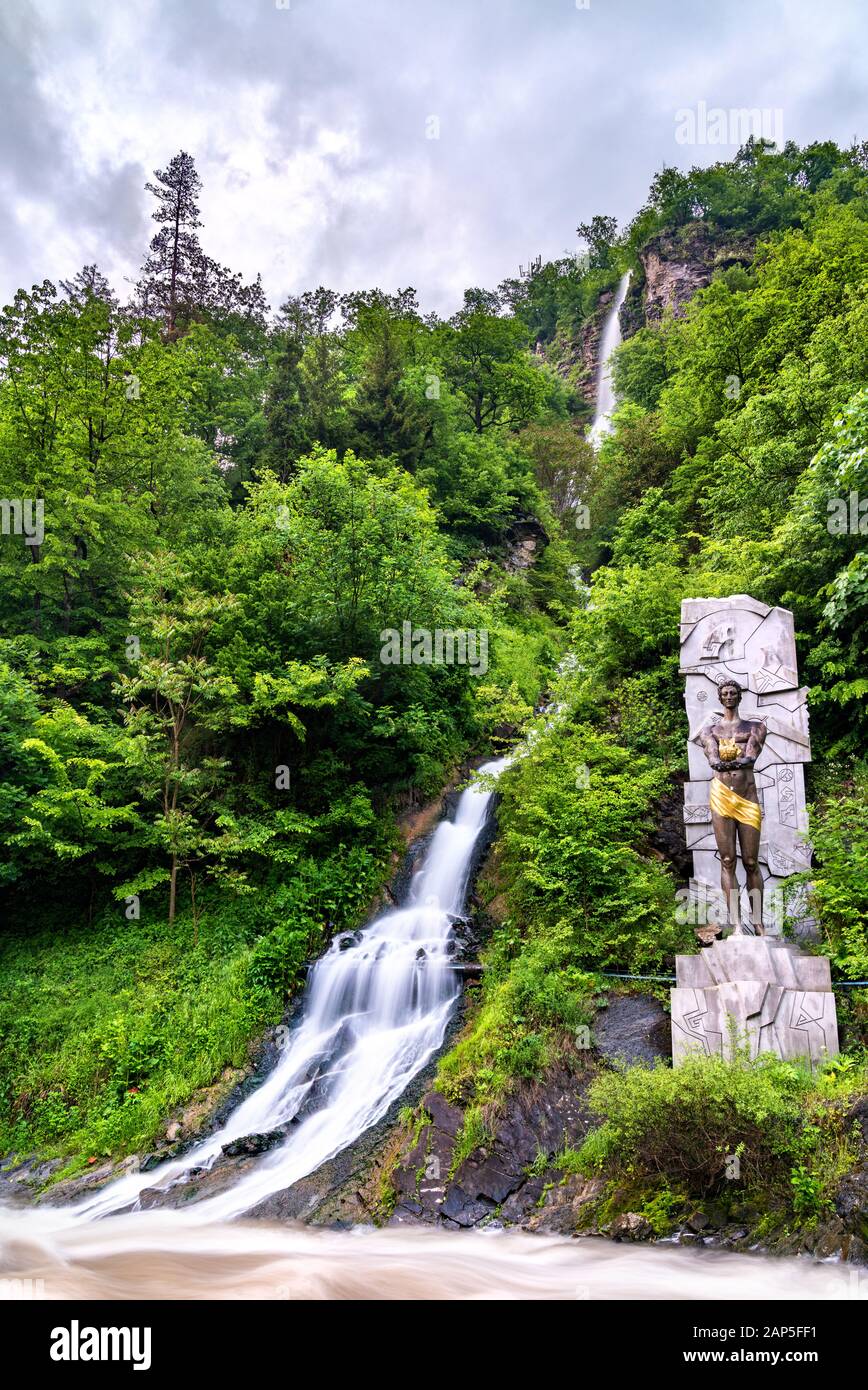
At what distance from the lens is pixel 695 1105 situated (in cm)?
549

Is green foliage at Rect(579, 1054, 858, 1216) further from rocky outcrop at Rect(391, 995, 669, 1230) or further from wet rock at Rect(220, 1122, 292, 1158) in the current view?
wet rock at Rect(220, 1122, 292, 1158)

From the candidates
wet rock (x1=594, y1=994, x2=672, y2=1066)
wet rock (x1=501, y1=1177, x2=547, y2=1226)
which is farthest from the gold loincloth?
wet rock (x1=501, y1=1177, x2=547, y2=1226)

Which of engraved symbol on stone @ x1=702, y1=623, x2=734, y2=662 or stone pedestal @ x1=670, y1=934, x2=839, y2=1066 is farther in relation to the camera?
engraved symbol on stone @ x1=702, y1=623, x2=734, y2=662

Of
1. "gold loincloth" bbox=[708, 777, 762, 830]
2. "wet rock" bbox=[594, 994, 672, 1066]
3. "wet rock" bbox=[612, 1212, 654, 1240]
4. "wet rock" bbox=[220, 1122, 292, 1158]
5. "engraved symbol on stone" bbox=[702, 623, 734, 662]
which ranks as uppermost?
"engraved symbol on stone" bbox=[702, 623, 734, 662]

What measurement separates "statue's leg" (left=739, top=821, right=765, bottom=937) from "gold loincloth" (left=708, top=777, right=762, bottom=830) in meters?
0.08

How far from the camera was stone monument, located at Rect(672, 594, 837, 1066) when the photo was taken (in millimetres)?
6684

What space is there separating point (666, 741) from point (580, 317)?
1980 inches

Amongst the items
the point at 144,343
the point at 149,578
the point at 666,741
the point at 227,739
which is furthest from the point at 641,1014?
the point at 144,343

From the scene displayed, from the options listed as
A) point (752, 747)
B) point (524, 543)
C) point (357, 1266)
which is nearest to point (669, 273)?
point (524, 543)

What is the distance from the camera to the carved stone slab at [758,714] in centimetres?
845

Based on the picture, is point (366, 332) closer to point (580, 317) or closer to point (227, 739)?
point (227, 739)

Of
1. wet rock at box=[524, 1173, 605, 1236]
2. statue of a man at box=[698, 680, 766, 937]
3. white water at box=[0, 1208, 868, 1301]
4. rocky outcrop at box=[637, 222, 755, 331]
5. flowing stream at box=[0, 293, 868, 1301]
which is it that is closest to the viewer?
white water at box=[0, 1208, 868, 1301]

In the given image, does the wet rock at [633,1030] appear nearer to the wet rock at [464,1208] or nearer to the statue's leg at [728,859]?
the statue's leg at [728,859]

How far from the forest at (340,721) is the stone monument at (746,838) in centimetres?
39
